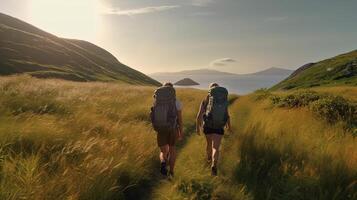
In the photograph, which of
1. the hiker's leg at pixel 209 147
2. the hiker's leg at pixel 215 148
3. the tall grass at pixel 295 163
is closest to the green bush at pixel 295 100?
the tall grass at pixel 295 163

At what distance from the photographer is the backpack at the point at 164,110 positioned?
9539 millimetres

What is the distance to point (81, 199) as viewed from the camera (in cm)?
623

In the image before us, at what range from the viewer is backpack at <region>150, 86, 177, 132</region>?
954 cm

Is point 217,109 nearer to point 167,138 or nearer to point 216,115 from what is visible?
point 216,115

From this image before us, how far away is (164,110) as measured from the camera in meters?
9.52

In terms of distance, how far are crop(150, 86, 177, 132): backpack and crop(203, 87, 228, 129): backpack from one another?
1282 millimetres

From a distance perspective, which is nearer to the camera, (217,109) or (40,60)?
(217,109)

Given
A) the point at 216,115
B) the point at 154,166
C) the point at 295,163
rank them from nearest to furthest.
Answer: the point at 295,163 → the point at 154,166 → the point at 216,115

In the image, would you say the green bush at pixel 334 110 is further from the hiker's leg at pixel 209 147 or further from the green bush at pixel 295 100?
the hiker's leg at pixel 209 147

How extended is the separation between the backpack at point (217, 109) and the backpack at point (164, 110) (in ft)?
4.21

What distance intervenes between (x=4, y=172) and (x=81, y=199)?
128 centimetres

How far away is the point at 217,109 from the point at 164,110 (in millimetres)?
1689

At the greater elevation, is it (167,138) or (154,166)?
(167,138)

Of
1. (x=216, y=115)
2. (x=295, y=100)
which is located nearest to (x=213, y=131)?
(x=216, y=115)
